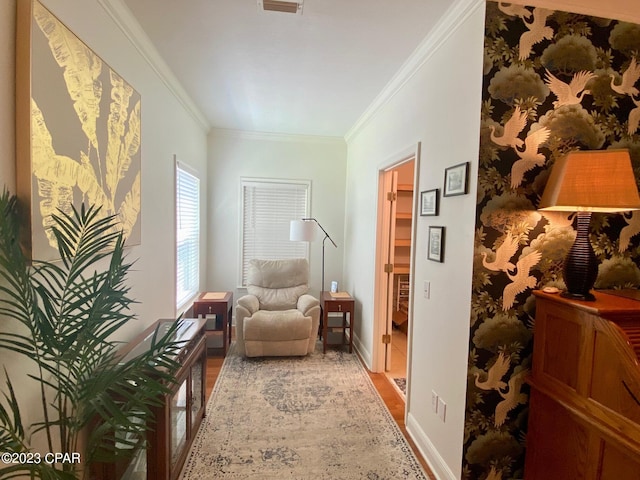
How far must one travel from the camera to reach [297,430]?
236 centimetres

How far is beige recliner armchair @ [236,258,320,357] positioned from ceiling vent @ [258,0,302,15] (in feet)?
8.73

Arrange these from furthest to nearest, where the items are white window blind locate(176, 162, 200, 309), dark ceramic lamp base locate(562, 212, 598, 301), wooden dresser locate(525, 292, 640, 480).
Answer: white window blind locate(176, 162, 200, 309), dark ceramic lamp base locate(562, 212, 598, 301), wooden dresser locate(525, 292, 640, 480)

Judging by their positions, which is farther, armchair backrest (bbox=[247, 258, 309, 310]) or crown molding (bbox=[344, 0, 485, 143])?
armchair backrest (bbox=[247, 258, 309, 310])

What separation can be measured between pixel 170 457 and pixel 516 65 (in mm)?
2694

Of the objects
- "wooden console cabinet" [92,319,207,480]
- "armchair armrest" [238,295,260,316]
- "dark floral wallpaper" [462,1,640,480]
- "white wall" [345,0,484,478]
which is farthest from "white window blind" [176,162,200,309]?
"dark floral wallpaper" [462,1,640,480]

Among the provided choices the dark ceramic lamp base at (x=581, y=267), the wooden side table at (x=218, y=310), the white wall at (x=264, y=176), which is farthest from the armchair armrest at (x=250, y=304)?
the dark ceramic lamp base at (x=581, y=267)

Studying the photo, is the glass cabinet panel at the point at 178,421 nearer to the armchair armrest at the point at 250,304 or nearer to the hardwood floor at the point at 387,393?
the hardwood floor at the point at 387,393

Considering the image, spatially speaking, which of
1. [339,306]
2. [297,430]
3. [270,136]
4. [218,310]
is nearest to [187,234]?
[218,310]

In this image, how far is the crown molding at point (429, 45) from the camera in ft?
5.71

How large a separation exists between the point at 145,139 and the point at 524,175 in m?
2.42

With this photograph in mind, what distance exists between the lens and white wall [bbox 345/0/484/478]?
1729 mm

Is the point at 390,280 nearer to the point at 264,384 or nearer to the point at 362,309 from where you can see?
the point at 362,309

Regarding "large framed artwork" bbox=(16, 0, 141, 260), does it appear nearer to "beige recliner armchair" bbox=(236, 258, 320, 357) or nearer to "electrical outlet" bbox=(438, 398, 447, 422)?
"beige recliner armchair" bbox=(236, 258, 320, 357)

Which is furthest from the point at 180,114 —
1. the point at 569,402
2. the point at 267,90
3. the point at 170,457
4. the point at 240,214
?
the point at 569,402
